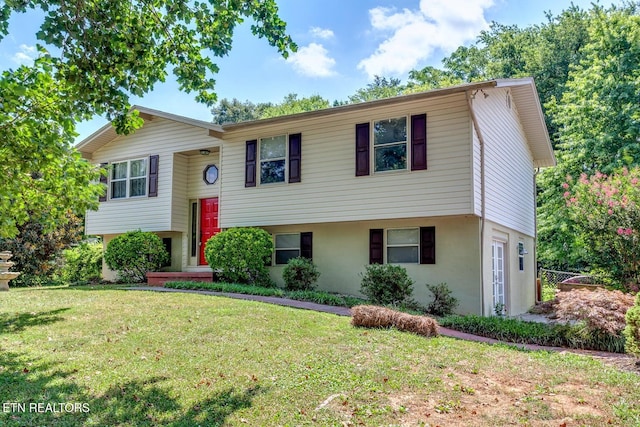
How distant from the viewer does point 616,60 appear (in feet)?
62.1

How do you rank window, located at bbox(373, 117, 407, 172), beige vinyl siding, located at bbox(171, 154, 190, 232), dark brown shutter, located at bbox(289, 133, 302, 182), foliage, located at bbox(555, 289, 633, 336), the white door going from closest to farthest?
foliage, located at bbox(555, 289, 633, 336) < window, located at bbox(373, 117, 407, 172) < the white door < dark brown shutter, located at bbox(289, 133, 302, 182) < beige vinyl siding, located at bbox(171, 154, 190, 232)

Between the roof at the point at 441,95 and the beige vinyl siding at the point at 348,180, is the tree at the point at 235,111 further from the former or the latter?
the beige vinyl siding at the point at 348,180

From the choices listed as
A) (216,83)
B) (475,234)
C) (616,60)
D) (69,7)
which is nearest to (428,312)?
(475,234)

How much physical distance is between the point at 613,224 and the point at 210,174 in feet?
37.3

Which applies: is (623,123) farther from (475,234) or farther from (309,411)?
(309,411)

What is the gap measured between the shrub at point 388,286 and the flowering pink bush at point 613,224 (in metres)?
5.12

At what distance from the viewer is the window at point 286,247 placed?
44.3 ft

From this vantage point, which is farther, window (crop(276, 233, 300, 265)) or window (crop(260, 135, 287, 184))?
window (crop(276, 233, 300, 265))

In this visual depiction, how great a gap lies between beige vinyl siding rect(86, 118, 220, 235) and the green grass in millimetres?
7327

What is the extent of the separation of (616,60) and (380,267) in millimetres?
15094

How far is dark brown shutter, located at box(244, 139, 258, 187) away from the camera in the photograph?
13547 mm

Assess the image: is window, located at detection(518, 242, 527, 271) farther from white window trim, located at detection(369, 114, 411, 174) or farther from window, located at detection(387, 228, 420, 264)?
white window trim, located at detection(369, 114, 411, 174)

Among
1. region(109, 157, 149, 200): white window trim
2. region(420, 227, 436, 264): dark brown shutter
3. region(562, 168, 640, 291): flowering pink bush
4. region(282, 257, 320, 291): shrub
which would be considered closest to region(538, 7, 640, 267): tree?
region(562, 168, 640, 291): flowering pink bush

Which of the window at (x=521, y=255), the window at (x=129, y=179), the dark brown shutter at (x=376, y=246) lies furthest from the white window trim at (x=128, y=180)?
the window at (x=521, y=255)
